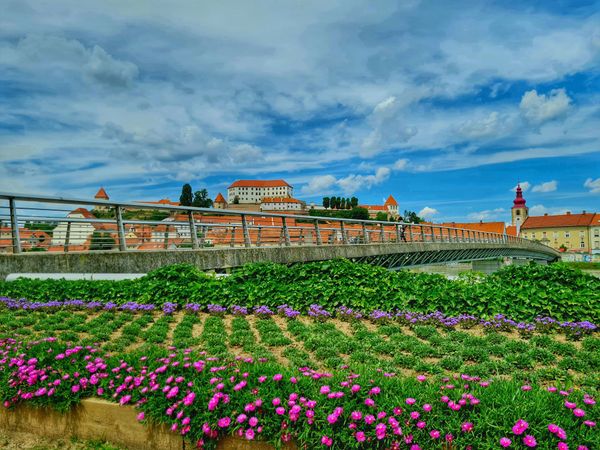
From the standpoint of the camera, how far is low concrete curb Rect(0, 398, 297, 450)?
12.3 feet

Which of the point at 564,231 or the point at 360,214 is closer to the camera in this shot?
the point at 360,214

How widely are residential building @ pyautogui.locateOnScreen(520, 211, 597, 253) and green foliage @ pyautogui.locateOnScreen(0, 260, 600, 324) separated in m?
153

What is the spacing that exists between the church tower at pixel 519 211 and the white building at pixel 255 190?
3309 inches

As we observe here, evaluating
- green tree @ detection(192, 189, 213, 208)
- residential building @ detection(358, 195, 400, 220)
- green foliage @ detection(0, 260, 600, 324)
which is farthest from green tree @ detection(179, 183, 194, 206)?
green foliage @ detection(0, 260, 600, 324)

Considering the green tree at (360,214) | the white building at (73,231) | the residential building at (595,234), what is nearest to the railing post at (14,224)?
the white building at (73,231)

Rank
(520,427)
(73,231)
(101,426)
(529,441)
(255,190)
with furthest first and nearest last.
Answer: (255,190) < (73,231) < (101,426) < (520,427) < (529,441)

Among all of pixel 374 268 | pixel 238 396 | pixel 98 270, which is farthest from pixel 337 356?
pixel 98 270

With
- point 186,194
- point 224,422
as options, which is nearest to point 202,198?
point 186,194

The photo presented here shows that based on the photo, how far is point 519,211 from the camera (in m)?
165

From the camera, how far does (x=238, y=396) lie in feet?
12.2

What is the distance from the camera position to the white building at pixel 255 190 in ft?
610

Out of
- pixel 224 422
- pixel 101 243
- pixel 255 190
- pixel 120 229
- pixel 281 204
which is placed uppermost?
pixel 255 190

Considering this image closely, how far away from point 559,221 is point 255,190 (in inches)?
4310

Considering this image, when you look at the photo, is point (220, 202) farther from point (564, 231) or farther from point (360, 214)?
point (564, 231)
